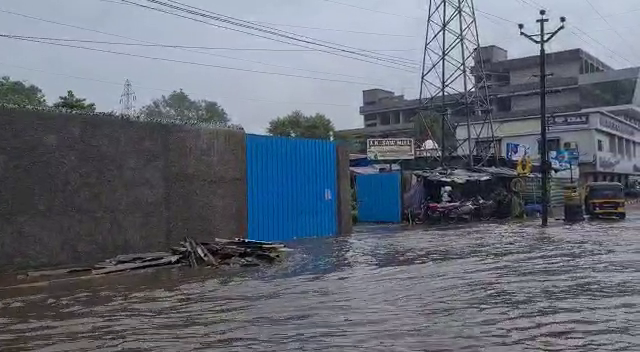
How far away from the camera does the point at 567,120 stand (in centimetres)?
5791

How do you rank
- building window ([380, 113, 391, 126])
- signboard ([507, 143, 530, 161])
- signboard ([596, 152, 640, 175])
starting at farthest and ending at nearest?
building window ([380, 113, 391, 126]), signboard ([596, 152, 640, 175]), signboard ([507, 143, 530, 161])

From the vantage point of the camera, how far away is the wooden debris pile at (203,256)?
14.6 m

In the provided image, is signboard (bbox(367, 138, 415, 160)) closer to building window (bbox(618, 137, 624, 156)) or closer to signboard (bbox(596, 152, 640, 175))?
signboard (bbox(596, 152, 640, 175))

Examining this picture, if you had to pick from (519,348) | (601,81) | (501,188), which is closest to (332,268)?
(519,348)

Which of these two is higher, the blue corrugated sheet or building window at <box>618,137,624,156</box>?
building window at <box>618,137,624,156</box>

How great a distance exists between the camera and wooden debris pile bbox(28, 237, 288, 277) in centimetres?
1459

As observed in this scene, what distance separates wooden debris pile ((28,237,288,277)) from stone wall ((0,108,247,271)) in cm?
87

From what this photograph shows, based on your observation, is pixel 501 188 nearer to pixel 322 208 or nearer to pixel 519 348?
pixel 322 208

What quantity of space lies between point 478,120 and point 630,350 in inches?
2312

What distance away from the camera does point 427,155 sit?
4422 centimetres

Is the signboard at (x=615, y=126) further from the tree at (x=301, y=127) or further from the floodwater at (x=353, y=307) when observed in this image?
the floodwater at (x=353, y=307)

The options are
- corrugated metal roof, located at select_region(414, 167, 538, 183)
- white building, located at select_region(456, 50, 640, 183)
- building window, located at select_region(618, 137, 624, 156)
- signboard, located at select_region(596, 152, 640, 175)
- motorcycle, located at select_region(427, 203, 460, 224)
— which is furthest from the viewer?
building window, located at select_region(618, 137, 624, 156)

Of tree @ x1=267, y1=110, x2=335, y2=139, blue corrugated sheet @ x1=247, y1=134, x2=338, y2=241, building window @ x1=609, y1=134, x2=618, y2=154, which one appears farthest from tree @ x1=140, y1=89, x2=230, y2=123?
blue corrugated sheet @ x1=247, y1=134, x2=338, y2=241

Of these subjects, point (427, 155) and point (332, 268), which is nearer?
point (332, 268)
